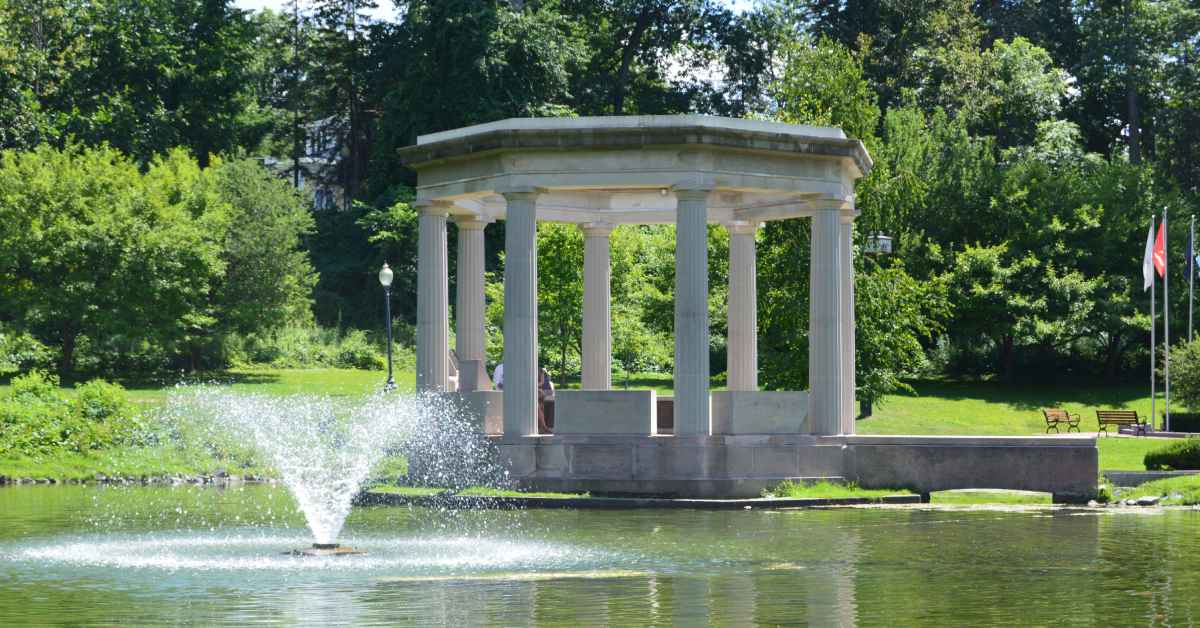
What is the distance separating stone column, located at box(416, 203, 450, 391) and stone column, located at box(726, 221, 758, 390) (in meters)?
8.43

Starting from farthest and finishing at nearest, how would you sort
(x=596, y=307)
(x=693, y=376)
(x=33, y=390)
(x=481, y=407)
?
(x=33, y=390), (x=596, y=307), (x=481, y=407), (x=693, y=376)

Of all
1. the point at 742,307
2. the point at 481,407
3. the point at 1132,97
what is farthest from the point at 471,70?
the point at 481,407

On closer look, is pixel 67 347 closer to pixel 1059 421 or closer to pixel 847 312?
pixel 1059 421

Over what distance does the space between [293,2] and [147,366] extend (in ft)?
123

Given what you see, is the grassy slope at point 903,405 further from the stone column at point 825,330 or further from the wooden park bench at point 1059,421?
the stone column at point 825,330

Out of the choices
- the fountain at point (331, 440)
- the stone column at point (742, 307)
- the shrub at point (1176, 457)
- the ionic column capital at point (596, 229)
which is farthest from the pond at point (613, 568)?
the ionic column capital at point (596, 229)

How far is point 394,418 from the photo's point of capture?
3994 centimetres

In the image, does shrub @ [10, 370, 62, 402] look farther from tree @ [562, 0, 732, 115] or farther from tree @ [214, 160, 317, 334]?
tree @ [562, 0, 732, 115]

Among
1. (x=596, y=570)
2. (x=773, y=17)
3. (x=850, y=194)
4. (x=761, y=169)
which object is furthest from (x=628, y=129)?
(x=773, y=17)

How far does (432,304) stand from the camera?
39.4 meters

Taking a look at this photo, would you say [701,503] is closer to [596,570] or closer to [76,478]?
[596,570]

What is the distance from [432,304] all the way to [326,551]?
15320 millimetres

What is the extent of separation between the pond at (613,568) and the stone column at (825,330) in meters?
4.30

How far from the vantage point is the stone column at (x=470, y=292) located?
42125mm
